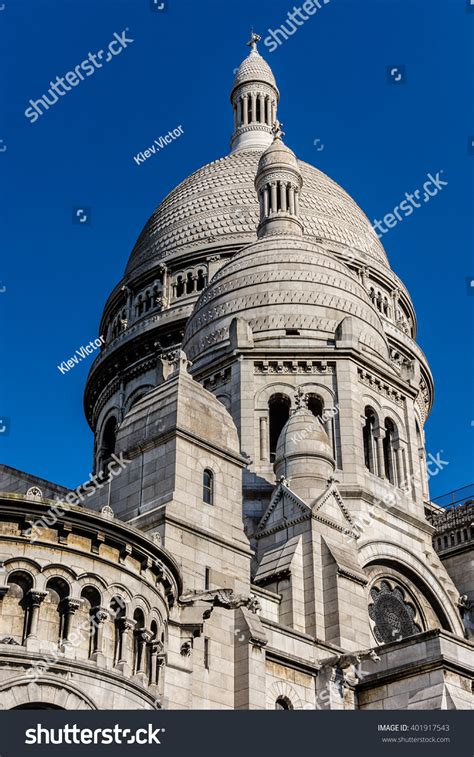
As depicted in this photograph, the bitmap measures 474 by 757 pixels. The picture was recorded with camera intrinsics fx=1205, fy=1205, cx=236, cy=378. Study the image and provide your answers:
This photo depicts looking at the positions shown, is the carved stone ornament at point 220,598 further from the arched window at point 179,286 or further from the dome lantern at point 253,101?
the dome lantern at point 253,101

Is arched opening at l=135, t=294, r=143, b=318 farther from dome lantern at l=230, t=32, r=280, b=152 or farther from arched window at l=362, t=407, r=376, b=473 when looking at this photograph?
arched window at l=362, t=407, r=376, b=473

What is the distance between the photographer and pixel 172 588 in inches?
1153

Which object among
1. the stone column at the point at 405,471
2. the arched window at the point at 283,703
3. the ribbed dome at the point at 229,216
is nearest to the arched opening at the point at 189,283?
the ribbed dome at the point at 229,216

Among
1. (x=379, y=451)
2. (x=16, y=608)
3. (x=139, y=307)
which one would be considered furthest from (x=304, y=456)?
(x=139, y=307)

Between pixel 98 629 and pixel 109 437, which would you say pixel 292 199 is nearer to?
pixel 109 437

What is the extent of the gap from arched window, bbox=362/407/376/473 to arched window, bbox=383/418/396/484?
795 millimetres

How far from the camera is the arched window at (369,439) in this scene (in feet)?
156

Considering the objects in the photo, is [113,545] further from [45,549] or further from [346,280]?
[346,280]

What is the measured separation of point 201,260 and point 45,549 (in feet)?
141

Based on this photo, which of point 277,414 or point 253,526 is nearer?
point 253,526

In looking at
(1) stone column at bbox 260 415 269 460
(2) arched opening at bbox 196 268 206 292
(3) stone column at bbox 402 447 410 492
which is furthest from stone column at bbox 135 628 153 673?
(2) arched opening at bbox 196 268 206 292

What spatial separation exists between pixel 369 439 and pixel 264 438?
4645 millimetres

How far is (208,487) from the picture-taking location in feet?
111
